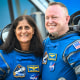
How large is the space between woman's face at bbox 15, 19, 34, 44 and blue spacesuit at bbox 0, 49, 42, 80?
0.46ft

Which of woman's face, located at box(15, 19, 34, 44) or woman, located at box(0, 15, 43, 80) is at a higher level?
woman's face, located at box(15, 19, 34, 44)

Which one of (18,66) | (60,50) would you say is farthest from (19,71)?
(60,50)

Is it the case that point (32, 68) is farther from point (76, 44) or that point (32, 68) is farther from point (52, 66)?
point (76, 44)

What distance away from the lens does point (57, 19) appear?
4.35ft

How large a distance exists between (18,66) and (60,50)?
461 millimetres

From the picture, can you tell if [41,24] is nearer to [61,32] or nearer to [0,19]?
[0,19]

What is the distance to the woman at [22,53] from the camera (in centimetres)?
141

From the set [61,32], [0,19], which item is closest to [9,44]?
[61,32]

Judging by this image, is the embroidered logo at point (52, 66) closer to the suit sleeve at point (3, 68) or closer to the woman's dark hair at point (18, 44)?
the woman's dark hair at point (18, 44)

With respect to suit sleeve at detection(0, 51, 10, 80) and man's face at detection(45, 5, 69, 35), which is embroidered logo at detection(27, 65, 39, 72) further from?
man's face at detection(45, 5, 69, 35)

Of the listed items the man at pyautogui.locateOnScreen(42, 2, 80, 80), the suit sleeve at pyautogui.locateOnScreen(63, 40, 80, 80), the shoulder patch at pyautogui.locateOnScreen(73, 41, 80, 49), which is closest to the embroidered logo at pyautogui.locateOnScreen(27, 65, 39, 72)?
the man at pyautogui.locateOnScreen(42, 2, 80, 80)

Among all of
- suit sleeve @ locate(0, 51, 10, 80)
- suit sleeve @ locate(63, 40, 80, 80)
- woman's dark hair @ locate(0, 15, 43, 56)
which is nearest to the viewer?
suit sleeve @ locate(63, 40, 80, 80)

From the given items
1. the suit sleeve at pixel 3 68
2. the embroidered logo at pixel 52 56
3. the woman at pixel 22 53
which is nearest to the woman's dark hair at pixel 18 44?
the woman at pixel 22 53

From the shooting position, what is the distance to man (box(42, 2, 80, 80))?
1.15 m
